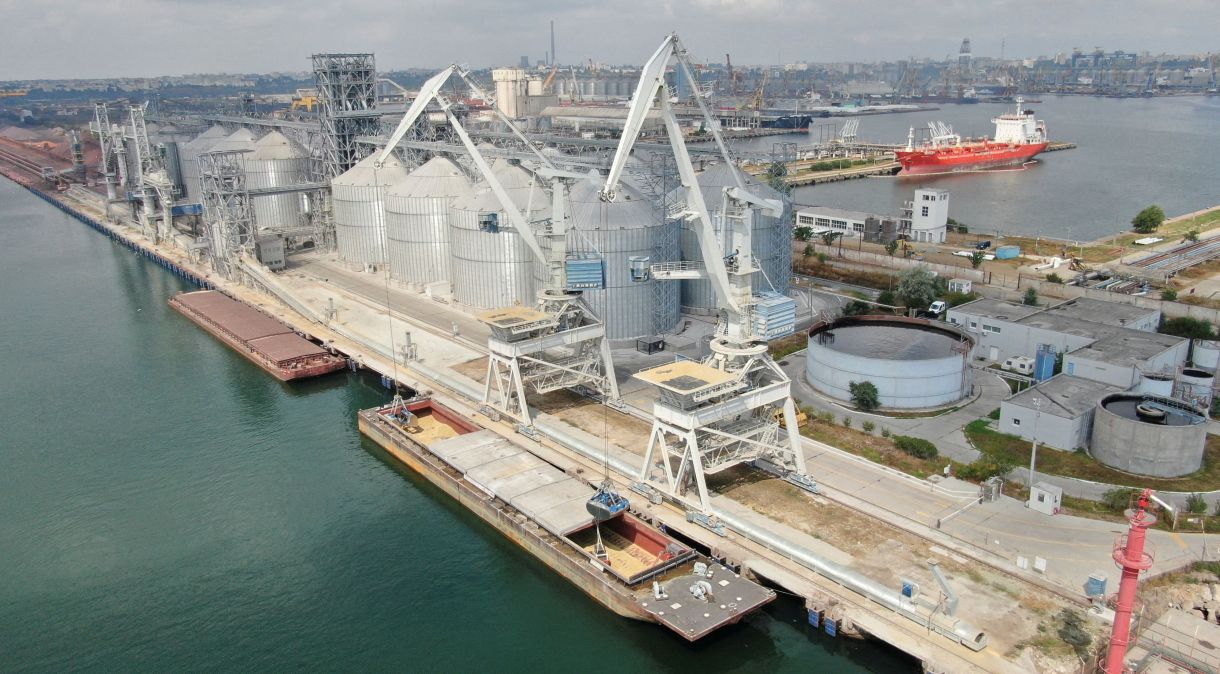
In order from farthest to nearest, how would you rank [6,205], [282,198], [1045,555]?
[6,205] → [282,198] → [1045,555]

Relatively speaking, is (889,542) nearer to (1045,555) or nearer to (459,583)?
(1045,555)

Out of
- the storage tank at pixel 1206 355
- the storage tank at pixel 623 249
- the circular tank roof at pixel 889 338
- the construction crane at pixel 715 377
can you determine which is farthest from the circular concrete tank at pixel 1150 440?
the storage tank at pixel 623 249

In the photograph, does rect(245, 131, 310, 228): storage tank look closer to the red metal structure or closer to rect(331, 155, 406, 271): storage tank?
rect(331, 155, 406, 271): storage tank

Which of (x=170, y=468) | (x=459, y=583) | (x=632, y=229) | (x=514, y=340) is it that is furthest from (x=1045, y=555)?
(x=170, y=468)

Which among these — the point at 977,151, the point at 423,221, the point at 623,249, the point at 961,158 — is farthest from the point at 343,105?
the point at 977,151

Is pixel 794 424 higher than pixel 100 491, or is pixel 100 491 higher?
pixel 794 424

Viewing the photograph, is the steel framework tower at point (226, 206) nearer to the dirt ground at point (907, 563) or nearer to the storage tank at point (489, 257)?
the storage tank at point (489, 257)

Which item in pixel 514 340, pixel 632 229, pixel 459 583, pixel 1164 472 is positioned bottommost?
pixel 459 583
